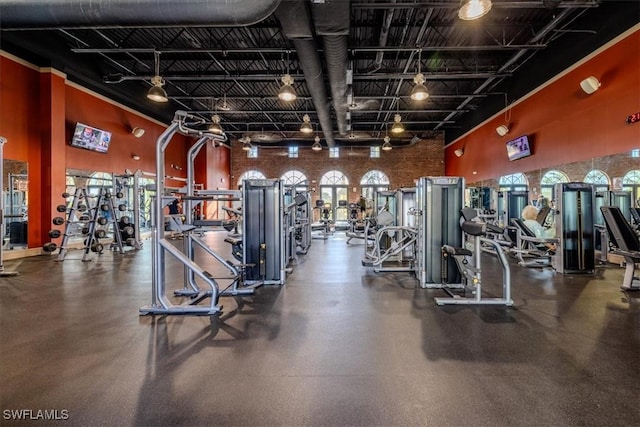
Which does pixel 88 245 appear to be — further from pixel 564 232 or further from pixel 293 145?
pixel 293 145

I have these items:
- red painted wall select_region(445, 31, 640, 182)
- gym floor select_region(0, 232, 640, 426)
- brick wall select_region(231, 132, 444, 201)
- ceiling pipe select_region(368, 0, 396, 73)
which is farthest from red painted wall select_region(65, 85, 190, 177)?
red painted wall select_region(445, 31, 640, 182)

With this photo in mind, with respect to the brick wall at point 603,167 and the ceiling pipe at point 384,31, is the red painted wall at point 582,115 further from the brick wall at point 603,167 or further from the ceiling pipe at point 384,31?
the ceiling pipe at point 384,31

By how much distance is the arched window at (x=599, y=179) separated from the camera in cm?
590

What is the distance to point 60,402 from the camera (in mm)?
1795

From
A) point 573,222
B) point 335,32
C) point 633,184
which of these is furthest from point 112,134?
point 633,184

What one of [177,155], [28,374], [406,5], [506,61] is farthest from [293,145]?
[28,374]

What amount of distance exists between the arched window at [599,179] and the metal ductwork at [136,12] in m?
6.41

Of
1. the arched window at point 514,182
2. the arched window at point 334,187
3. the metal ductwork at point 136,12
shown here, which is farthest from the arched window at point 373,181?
the metal ductwork at point 136,12

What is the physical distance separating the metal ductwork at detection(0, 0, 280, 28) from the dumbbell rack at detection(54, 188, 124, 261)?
405cm

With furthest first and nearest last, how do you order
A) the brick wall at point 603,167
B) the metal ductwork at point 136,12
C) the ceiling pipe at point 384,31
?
1. the ceiling pipe at point 384,31
2. the brick wall at point 603,167
3. the metal ductwork at point 136,12

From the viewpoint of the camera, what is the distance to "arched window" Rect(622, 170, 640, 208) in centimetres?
538

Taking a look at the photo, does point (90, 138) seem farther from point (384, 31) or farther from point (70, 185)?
point (384, 31)

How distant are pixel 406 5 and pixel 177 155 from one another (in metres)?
10.5

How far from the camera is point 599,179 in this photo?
6.04 meters
